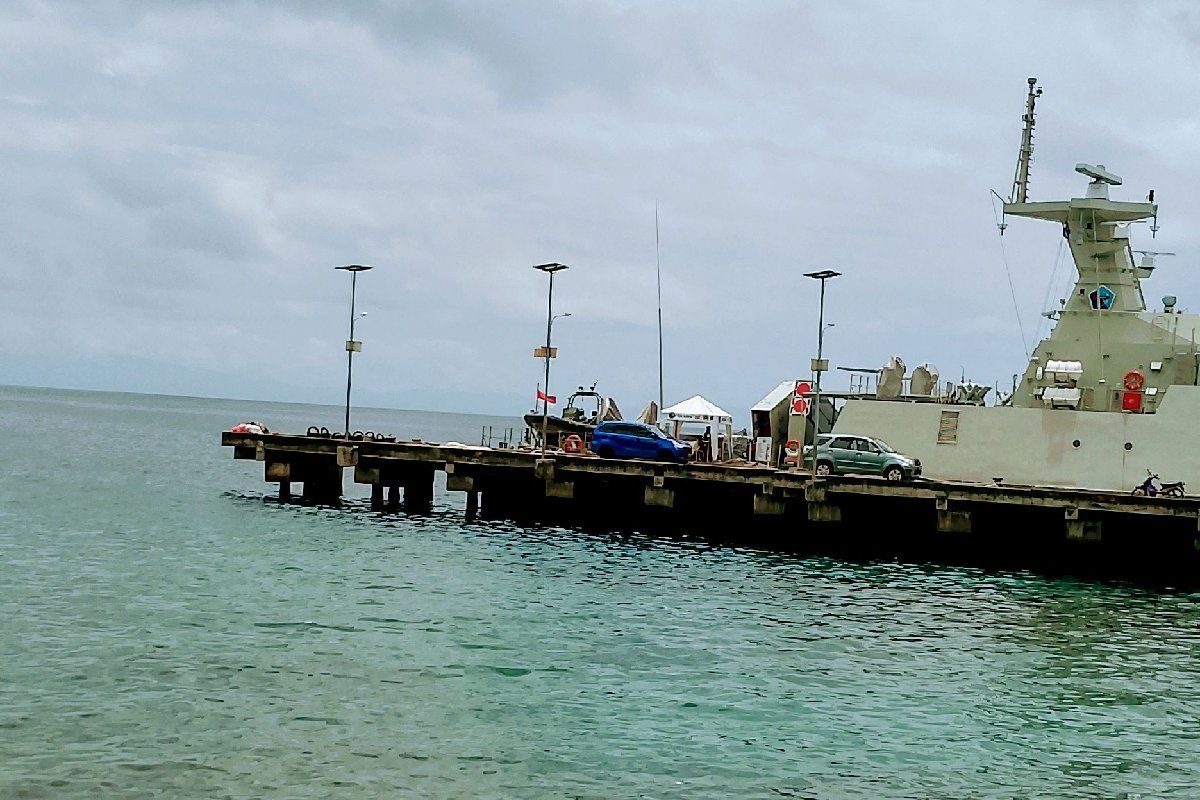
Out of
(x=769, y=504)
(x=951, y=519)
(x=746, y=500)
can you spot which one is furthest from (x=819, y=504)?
(x=746, y=500)

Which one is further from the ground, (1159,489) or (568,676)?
(1159,489)

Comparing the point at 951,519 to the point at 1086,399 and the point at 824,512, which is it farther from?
the point at 1086,399

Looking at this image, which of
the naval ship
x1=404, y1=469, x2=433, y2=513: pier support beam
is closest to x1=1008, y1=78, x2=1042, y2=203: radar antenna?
the naval ship

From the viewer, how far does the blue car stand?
46.5m

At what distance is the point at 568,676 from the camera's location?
21.0 metres

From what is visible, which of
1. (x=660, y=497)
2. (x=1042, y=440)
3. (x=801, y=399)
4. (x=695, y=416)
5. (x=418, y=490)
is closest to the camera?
(x=660, y=497)

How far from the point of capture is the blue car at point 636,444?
153 ft

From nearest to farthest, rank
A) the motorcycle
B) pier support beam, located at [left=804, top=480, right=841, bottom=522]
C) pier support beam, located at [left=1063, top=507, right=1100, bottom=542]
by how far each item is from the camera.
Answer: pier support beam, located at [left=1063, top=507, right=1100, bottom=542], the motorcycle, pier support beam, located at [left=804, top=480, right=841, bottom=522]

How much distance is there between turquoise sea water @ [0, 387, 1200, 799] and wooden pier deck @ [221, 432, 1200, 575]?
7.73 ft

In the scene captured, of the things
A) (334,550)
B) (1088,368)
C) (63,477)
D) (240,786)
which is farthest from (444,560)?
(63,477)

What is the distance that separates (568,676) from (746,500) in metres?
24.0

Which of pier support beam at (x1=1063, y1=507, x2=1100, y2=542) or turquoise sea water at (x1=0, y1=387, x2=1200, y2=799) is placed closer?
turquoise sea water at (x1=0, y1=387, x2=1200, y2=799)

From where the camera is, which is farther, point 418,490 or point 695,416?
point 695,416

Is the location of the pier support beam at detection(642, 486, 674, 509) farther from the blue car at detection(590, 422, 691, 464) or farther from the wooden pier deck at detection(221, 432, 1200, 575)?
the blue car at detection(590, 422, 691, 464)
